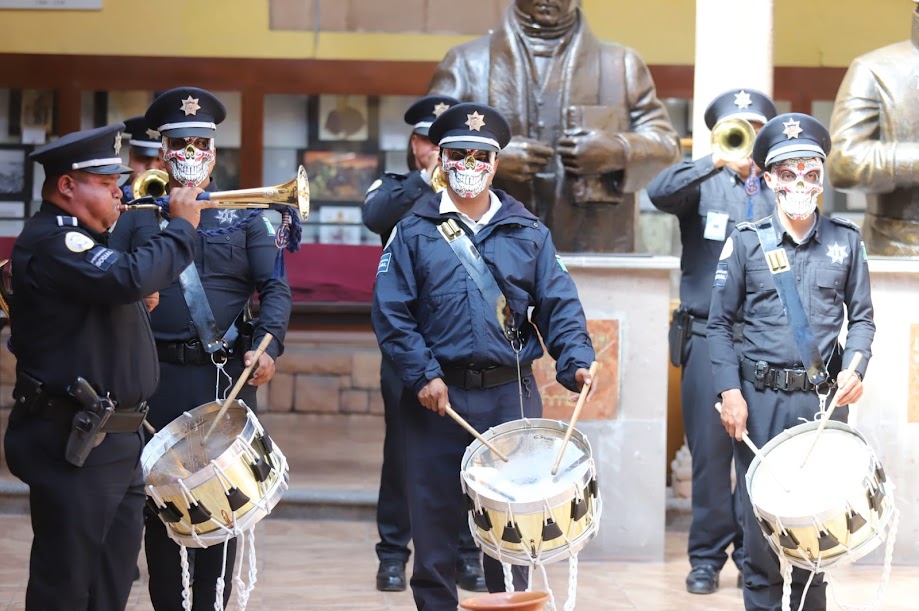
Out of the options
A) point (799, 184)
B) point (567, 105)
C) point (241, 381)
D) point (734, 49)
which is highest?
point (734, 49)

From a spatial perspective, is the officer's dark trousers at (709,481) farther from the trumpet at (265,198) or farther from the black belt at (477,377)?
the trumpet at (265,198)

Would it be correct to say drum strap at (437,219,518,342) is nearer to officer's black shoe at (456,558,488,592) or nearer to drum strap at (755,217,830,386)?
drum strap at (755,217,830,386)

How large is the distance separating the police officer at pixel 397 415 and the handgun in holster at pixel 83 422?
2096 millimetres

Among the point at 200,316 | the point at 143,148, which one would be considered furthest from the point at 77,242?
the point at 143,148

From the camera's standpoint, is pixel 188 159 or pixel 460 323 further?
pixel 188 159

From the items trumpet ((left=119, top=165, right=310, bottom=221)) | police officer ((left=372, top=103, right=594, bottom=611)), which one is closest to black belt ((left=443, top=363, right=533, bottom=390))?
police officer ((left=372, top=103, right=594, bottom=611))

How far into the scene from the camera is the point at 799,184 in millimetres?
5484

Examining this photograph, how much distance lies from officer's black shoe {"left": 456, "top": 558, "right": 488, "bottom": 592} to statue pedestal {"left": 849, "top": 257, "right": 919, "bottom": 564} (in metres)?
1.95

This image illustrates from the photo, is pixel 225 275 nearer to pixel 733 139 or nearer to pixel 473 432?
pixel 473 432

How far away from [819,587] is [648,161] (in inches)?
89.2

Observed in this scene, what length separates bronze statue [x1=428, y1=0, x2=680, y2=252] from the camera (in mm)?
7031

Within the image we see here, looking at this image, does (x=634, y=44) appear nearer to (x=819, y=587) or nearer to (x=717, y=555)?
(x=717, y=555)

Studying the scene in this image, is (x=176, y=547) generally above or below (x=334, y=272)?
below

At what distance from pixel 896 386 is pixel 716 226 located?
1.30 metres
